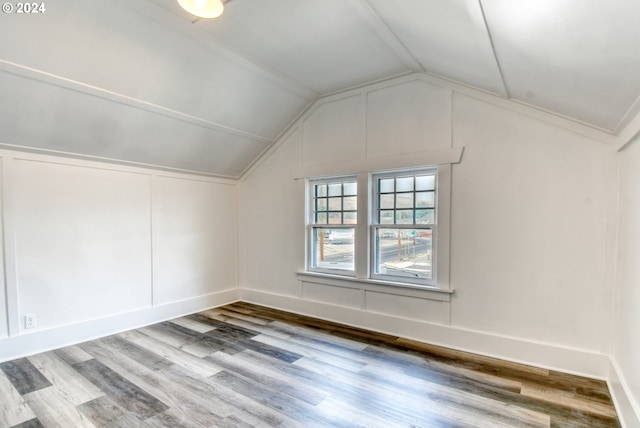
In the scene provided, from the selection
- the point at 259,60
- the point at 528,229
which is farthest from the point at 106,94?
the point at 528,229

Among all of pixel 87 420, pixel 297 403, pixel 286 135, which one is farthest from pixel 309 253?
pixel 87 420

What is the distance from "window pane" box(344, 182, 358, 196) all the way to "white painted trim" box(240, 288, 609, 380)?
1.43 m

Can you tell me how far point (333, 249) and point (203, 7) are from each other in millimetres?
3015

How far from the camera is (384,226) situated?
11.8 feet

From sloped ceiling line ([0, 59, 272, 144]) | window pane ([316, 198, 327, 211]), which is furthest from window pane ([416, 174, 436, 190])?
sloped ceiling line ([0, 59, 272, 144])

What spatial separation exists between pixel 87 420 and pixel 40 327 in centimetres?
160

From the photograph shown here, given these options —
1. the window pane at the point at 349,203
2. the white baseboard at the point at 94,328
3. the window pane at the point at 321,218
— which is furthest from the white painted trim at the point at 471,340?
the white baseboard at the point at 94,328

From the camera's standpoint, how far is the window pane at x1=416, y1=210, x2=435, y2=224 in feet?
10.9

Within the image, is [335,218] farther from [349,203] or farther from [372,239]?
[372,239]

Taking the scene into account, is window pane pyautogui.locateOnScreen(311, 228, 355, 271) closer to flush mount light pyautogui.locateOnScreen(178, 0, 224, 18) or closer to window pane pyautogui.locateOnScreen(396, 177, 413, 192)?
window pane pyautogui.locateOnScreen(396, 177, 413, 192)

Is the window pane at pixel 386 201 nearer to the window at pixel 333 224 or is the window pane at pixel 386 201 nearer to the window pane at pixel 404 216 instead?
the window pane at pixel 404 216

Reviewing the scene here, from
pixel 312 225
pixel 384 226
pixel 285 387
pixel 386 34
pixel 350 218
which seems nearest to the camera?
pixel 285 387

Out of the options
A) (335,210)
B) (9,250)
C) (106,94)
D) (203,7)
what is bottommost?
(9,250)

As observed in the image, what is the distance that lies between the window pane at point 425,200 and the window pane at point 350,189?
788 millimetres
